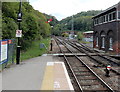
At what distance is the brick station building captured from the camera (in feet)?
63.8

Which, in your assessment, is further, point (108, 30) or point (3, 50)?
point (108, 30)

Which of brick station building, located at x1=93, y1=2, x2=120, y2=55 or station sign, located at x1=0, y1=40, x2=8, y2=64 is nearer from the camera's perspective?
station sign, located at x1=0, y1=40, x2=8, y2=64

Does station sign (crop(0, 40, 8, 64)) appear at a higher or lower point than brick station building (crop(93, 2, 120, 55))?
lower

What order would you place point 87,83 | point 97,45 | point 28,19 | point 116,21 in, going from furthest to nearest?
point 97,45 → point 28,19 → point 116,21 → point 87,83

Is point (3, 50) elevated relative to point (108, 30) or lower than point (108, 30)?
lower

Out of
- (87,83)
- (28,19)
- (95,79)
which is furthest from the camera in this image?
(28,19)

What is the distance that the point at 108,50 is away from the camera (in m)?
21.6

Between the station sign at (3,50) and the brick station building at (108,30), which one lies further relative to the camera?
the brick station building at (108,30)

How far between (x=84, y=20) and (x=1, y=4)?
13202 cm

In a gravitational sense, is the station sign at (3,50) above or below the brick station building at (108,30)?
below

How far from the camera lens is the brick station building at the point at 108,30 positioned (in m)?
19.5

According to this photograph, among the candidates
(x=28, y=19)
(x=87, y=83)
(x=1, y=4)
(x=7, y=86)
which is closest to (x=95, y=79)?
(x=87, y=83)

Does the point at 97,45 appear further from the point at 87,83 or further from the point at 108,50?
the point at 87,83

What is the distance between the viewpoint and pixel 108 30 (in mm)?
21531
